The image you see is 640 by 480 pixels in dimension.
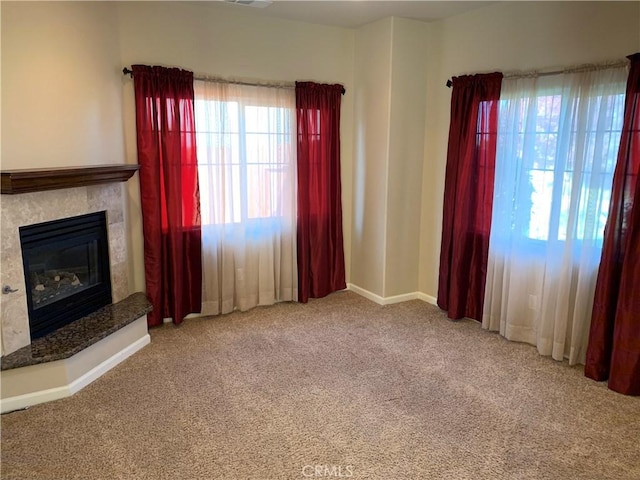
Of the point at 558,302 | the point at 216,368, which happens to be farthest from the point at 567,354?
the point at 216,368

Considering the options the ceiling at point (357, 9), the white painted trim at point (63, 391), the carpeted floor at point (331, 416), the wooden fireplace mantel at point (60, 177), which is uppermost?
the ceiling at point (357, 9)

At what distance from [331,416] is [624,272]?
203cm

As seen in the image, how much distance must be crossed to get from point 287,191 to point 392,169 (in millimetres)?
1029

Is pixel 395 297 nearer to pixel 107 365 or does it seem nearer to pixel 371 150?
pixel 371 150

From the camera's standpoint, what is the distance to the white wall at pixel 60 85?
108 inches

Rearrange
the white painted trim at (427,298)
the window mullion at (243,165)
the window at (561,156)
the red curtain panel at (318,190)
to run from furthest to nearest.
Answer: the white painted trim at (427,298)
the red curtain panel at (318,190)
the window mullion at (243,165)
the window at (561,156)

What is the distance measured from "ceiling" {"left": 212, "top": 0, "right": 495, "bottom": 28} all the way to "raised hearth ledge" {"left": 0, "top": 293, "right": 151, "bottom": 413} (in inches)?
105

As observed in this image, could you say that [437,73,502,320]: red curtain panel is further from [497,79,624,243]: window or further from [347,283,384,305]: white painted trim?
[347,283,384,305]: white painted trim

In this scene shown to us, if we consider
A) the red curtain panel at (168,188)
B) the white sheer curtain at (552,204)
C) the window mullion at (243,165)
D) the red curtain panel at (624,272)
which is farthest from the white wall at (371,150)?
the red curtain panel at (624,272)

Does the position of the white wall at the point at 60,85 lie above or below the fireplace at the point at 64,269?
above

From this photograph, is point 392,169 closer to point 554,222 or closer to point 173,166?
point 554,222

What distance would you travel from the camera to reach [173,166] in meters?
Result: 3.81

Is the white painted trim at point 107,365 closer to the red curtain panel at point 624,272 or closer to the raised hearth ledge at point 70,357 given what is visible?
the raised hearth ledge at point 70,357

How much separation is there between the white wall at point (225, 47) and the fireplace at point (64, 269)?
37 cm
